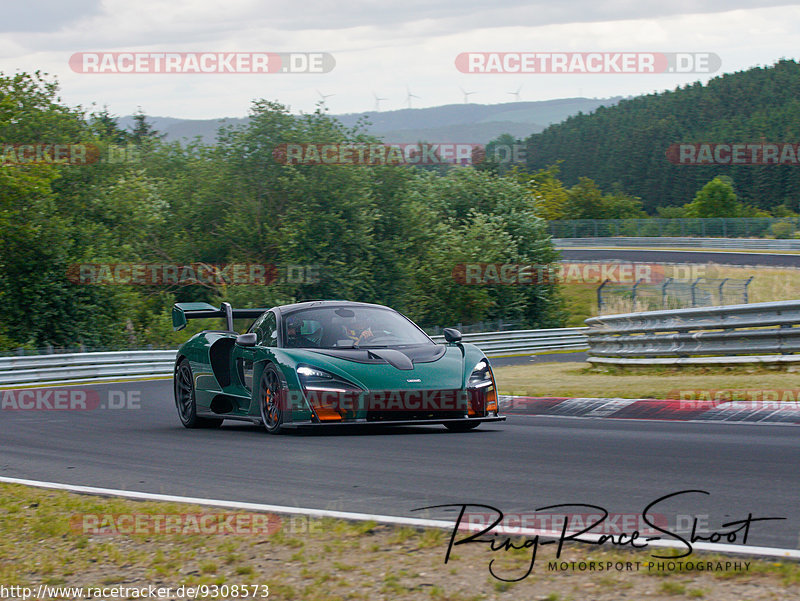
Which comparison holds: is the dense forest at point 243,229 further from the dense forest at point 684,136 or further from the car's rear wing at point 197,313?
the dense forest at point 684,136

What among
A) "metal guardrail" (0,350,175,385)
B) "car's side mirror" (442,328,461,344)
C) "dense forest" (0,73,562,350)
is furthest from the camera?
"dense forest" (0,73,562,350)

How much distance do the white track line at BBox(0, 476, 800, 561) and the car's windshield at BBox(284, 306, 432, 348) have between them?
3.38 m

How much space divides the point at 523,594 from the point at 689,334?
12711 millimetres

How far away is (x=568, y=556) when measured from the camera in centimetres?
469

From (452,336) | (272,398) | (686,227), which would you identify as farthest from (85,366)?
(686,227)

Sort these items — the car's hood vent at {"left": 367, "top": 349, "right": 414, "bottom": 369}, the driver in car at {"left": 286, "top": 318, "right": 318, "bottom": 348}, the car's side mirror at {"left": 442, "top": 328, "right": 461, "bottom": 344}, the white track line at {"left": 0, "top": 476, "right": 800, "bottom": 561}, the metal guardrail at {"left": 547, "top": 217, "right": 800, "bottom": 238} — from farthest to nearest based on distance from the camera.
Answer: the metal guardrail at {"left": 547, "top": 217, "right": 800, "bottom": 238} → the car's side mirror at {"left": 442, "top": 328, "right": 461, "bottom": 344} → the driver in car at {"left": 286, "top": 318, "right": 318, "bottom": 348} → the car's hood vent at {"left": 367, "top": 349, "right": 414, "bottom": 369} → the white track line at {"left": 0, "top": 476, "right": 800, "bottom": 561}

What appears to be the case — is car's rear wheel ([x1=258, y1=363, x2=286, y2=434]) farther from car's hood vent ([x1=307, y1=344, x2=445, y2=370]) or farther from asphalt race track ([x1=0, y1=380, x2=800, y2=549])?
car's hood vent ([x1=307, y1=344, x2=445, y2=370])

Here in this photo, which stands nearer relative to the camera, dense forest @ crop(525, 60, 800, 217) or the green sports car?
the green sports car

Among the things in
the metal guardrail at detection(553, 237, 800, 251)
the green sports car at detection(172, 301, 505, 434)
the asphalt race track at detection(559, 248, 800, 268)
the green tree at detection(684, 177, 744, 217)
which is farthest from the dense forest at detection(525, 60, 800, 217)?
the green sports car at detection(172, 301, 505, 434)

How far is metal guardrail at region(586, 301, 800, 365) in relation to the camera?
14.6m

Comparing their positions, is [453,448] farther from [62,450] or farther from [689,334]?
[689,334]

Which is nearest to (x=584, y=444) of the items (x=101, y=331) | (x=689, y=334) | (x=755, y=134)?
(x=689, y=334)

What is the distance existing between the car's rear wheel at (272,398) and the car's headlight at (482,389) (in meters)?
1.80

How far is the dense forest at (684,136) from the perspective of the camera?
123875mm
